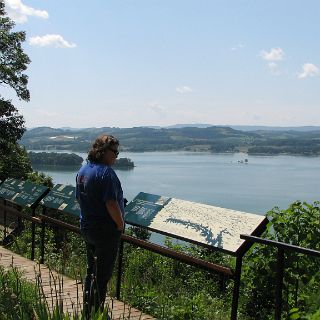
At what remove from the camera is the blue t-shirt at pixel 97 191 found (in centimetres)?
368

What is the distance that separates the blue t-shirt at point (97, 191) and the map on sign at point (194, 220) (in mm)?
734

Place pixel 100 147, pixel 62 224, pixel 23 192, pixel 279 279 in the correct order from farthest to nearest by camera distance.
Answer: pixel 23 192, pixel 62 224, pixel 100 147, pixel 279 279

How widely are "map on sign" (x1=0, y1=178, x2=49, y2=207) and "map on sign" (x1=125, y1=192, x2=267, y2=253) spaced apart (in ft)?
6.47

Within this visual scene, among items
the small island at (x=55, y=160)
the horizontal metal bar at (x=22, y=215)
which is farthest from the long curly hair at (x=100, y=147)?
the small island at (x=55, y=160)

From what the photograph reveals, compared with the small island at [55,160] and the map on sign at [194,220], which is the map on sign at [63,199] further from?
the small island at [55,160]

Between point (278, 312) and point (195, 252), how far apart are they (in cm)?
532

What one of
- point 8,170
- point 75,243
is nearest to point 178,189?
point 8,170

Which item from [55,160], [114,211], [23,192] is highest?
[114,211]

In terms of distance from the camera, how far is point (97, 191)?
12.3 feet

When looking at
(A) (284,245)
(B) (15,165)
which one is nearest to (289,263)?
A: (A) (284,245)

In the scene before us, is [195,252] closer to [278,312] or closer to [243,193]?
[278,312]

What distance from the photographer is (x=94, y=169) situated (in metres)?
3.77

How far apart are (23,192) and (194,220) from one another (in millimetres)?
3489

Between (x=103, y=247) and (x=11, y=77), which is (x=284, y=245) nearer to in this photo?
(x=103, y=247)
